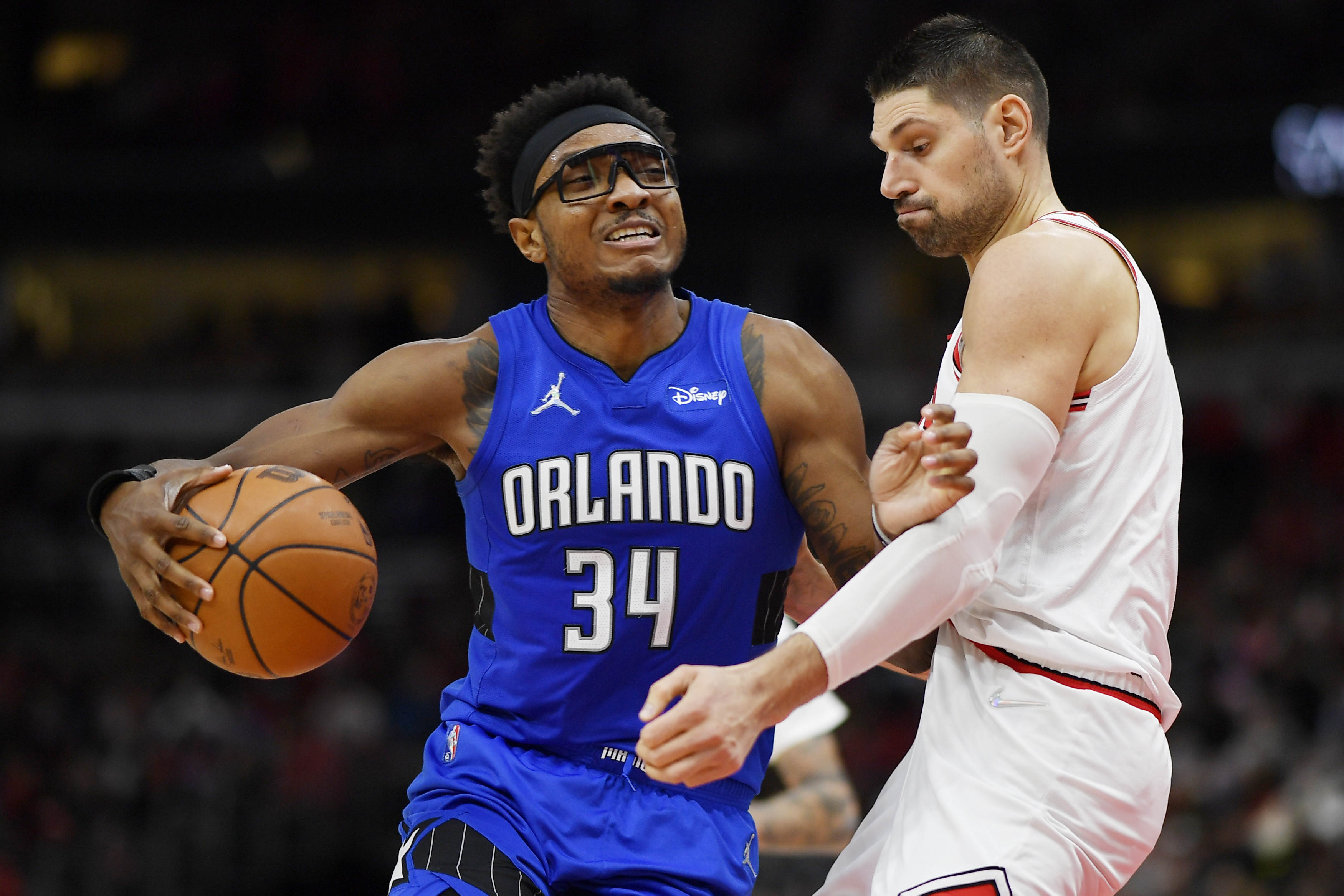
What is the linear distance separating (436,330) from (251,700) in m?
6.39

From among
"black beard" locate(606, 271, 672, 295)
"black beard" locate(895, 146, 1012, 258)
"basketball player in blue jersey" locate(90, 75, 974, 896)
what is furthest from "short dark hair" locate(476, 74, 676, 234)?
"black beard" locate(895, 146, 1012, 258)

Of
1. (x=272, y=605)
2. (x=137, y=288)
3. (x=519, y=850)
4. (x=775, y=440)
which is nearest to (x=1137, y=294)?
(x=775, y=440)

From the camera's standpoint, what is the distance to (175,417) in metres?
17.1

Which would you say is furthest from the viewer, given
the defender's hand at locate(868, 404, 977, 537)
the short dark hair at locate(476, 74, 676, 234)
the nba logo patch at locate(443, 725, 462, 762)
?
the short dark hair at locate(476, 74, 676, 234)

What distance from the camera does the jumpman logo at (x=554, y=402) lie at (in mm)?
3402

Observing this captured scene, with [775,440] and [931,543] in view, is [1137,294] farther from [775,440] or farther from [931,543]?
[775,440]

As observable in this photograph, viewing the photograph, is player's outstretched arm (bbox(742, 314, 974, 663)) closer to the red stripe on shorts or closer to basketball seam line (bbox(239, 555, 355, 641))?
the red stripe on shorts

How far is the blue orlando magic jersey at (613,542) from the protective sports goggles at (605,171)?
Result: 45 cm

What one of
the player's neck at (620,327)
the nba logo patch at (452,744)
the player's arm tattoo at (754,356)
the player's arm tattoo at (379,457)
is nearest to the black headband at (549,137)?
the player's neck at (620,327)

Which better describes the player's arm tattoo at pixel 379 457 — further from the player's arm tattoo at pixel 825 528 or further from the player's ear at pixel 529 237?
the player's arm tattoo at pixel 825 528

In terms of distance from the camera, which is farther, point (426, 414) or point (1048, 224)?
point (426, 414)

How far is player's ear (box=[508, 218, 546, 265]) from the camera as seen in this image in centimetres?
370

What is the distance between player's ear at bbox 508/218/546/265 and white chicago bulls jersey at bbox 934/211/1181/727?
1.46 m

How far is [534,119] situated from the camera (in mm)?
3799
